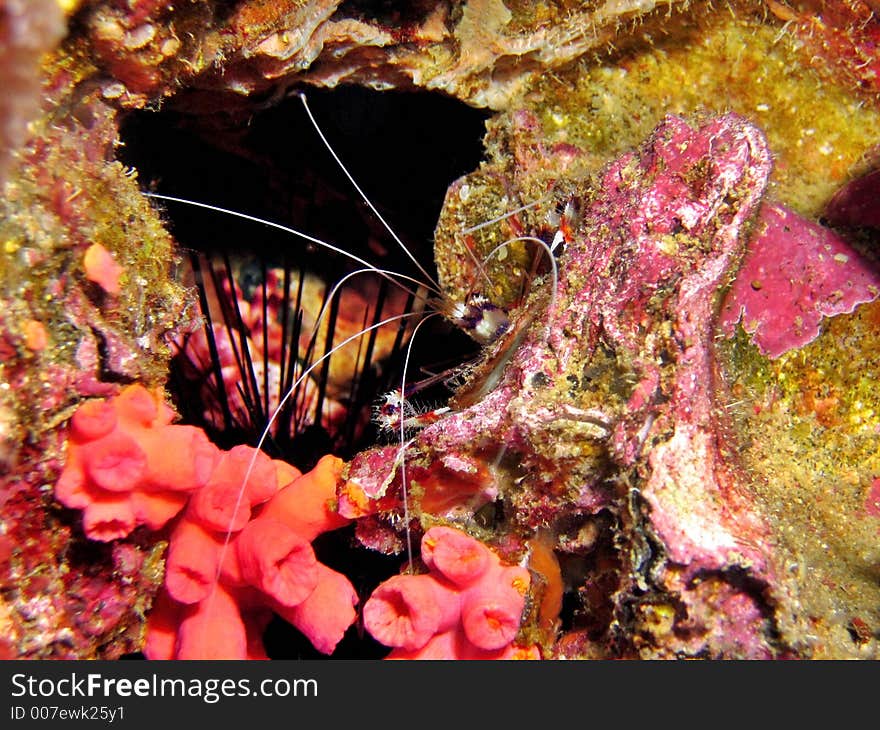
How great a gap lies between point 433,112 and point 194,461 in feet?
8.93

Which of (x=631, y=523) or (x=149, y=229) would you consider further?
(x=149, y=229)

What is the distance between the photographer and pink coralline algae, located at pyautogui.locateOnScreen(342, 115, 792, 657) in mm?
1851

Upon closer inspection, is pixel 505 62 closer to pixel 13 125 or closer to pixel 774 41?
pixel 774 41

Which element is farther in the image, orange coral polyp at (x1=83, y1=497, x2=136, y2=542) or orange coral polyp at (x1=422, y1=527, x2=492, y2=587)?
orange coral polyp at (x1=422, y1=527, x2=492, y2=587)

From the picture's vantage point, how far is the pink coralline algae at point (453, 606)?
6.72 ft

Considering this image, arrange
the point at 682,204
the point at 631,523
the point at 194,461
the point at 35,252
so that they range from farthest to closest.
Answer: the point at 682,204 → the point at 194,461 → the point at 631,523 → the point at 35,252

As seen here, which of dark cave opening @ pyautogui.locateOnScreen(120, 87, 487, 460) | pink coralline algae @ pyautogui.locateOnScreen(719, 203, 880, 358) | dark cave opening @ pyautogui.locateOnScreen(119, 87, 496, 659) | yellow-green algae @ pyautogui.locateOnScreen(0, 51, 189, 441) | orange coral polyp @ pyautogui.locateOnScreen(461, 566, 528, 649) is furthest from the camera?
dark cave opening @ pyautogui.locateOnScreen(120, 87, 487, 460)

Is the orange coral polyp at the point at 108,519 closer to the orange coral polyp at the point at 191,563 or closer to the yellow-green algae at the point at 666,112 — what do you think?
the orange coral polyp at the point at 191,563

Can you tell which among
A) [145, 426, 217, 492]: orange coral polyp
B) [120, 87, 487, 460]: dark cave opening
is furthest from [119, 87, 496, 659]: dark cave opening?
[145, 426, 217, 492]: orange coral polyp

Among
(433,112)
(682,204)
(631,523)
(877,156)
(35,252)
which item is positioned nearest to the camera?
(35,252)

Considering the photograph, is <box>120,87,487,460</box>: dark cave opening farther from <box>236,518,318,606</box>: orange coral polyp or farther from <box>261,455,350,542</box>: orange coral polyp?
<box>236,518,318,606</box>: orange coral polyp

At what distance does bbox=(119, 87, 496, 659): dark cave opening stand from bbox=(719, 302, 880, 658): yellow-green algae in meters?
1.55

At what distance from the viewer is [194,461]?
2064 millimetres
